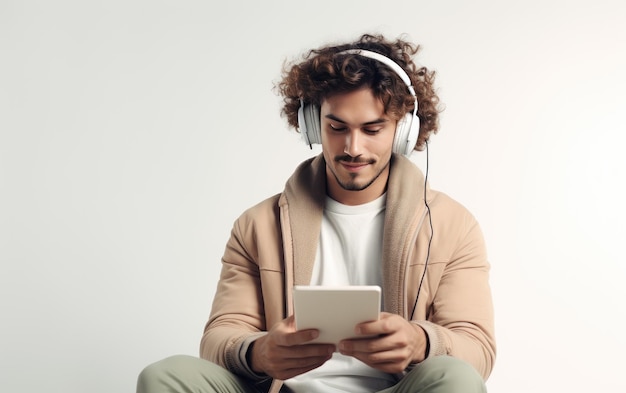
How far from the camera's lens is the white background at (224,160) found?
4.25 m

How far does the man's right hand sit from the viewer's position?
8.14 feet

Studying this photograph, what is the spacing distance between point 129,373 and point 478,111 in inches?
70.7

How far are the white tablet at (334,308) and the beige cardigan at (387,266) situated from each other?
13.2 inches

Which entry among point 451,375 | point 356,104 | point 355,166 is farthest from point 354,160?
point 451,375

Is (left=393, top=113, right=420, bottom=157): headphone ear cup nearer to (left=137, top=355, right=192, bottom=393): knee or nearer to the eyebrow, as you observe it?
the eyebrow

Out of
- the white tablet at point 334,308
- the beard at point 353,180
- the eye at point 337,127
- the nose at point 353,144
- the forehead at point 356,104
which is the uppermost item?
the forehead at point 356,104

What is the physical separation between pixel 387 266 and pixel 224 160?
1.69 metres

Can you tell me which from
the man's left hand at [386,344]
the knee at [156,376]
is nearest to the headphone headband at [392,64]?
the man's left hand at [386,344]

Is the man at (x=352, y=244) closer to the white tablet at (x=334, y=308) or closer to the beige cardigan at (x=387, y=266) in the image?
the beige cardigan at (x=387, y=266)

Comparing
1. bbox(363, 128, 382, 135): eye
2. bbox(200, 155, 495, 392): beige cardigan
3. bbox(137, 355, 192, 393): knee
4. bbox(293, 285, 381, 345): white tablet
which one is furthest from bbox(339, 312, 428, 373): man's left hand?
bbox(363, 128, 382, 135): eye

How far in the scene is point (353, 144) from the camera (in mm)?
2891

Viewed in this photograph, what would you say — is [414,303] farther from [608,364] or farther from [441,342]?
[608,364]

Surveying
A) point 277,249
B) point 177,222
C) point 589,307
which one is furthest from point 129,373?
point 589,307

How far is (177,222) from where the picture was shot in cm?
438
